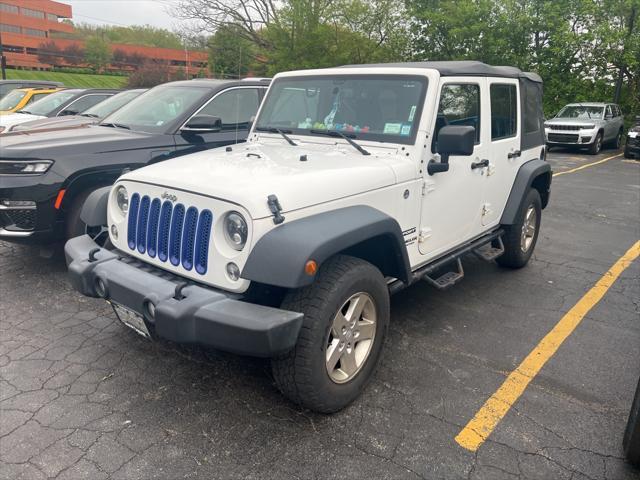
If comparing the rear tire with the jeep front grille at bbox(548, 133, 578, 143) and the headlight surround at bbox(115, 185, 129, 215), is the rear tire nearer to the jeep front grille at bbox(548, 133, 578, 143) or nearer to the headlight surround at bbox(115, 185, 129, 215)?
the headlight surround at bbox(115, 185, 129, 215)

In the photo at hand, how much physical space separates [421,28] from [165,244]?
26.2 meters

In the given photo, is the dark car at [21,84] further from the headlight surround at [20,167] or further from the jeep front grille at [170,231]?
the jeep front grille at [170,231]

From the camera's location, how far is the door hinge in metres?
3.62

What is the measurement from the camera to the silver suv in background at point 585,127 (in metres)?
16.9

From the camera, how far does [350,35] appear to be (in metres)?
28.0

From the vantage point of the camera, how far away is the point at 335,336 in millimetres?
2836

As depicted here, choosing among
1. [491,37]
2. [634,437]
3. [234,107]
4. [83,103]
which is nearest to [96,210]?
[234,107]

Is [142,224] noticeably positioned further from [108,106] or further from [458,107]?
[108,106]

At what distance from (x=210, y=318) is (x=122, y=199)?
1.31m

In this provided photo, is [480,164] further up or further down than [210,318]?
further up

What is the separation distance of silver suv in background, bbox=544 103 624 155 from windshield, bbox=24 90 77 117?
13896 millimetres

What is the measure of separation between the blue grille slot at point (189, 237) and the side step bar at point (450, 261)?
1392mm

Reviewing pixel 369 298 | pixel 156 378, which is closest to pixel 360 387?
pixel 369 298

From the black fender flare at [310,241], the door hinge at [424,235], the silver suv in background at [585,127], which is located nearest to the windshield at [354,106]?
the door hinge at [424,235]
